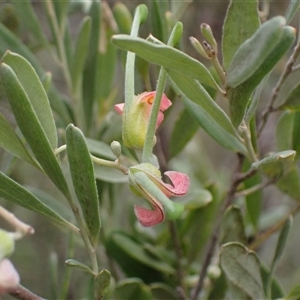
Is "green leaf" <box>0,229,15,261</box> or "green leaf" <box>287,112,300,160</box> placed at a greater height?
"green leaf" <box>0,229,15,261</box>

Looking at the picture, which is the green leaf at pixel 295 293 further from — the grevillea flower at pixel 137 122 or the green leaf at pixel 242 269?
the grevillea flower at pixel 137 122

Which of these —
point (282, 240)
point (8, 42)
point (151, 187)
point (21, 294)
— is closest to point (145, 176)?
point (151, 187)

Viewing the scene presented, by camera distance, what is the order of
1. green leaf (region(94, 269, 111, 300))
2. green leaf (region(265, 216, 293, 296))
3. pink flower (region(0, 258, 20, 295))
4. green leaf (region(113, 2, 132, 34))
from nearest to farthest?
pink flower (region(0, 258, 20, 295)) → green leaf (region(94, 269, 111, 300)) → green leaf (region(265, 216, 293, 296)) → green leaf (region(113, 2, 132, 34))

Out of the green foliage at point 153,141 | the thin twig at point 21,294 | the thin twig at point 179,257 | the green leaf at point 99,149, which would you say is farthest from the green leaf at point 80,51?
the thin twig at point 21,294

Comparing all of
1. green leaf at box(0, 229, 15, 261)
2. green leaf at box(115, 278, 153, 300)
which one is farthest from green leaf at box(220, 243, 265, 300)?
green leaf at box(0, 229, 15, 261)

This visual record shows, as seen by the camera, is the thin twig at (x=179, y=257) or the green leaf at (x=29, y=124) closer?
the green leaf at (x=29, y=124)

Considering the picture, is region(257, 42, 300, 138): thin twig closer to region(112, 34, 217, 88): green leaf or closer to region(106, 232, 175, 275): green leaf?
region(112, 34, 217, 88): green leaf

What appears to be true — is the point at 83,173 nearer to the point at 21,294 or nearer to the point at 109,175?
the point at 21,294
